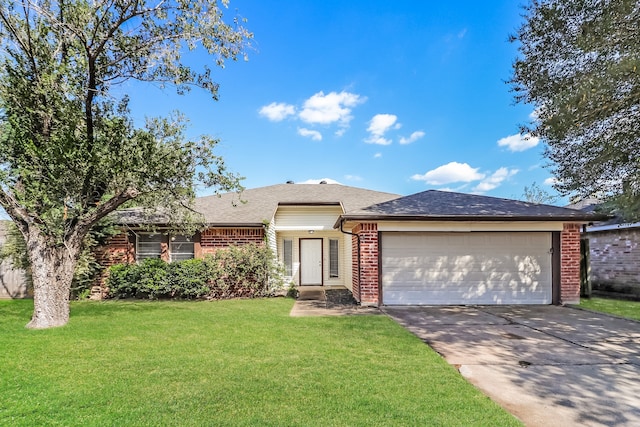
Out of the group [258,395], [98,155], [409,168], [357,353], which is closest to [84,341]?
[98,155]

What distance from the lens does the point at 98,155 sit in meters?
6.66

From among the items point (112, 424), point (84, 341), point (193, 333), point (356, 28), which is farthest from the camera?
point (356, 28)

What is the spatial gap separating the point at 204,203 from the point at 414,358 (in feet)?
37.9

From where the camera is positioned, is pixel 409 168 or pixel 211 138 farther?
pixel 409 168

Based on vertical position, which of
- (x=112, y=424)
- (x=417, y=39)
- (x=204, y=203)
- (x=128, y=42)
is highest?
(x=417, y=39)

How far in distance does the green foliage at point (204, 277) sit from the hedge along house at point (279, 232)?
24.3 inches

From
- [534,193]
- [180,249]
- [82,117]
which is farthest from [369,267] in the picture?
[534,193]

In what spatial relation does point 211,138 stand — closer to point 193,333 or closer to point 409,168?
point 193,333

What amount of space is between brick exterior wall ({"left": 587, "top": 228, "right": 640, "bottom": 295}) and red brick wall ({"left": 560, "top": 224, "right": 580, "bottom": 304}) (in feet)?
13.2

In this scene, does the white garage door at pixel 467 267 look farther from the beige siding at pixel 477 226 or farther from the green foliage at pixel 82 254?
the green foliage at pixel 82 254

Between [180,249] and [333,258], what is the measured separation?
617 cm

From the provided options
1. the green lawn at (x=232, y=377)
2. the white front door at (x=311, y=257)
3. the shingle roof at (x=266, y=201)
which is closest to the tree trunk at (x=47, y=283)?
the green lawn at (x=232, y=377)

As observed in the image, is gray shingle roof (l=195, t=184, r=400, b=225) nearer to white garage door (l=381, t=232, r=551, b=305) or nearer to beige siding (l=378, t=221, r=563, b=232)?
beige siding (l=378, t=221, r=563, b=232)

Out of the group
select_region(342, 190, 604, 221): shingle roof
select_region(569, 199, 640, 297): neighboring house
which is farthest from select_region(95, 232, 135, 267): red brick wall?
select_region(569, 199, 640, 297): neighboring house
